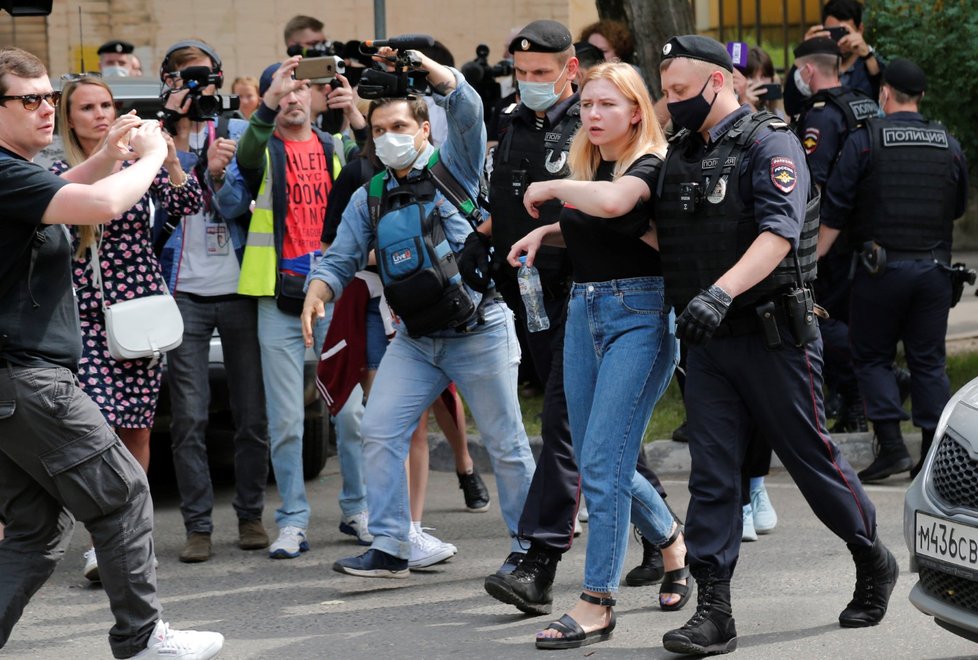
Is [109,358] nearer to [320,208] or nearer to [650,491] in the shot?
[320,208]

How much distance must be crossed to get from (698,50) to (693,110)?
0.66ft

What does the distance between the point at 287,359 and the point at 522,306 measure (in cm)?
132

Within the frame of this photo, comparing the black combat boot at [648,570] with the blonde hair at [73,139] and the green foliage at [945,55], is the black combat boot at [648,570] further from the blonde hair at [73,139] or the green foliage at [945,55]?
the green foliage at [945,55]

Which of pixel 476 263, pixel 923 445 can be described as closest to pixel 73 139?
pixel 476 263

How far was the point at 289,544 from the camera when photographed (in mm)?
6766

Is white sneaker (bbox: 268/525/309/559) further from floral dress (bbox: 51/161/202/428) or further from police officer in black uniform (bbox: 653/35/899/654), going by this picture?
police officer in black uniform (bbox: 653/35/899/654)

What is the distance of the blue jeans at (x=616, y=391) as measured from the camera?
17.0ft

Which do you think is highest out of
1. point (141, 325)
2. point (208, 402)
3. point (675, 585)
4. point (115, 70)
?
point (115, 70)

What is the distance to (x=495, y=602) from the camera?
5887mm

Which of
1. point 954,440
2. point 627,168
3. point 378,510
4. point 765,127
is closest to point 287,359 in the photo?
point 378,510

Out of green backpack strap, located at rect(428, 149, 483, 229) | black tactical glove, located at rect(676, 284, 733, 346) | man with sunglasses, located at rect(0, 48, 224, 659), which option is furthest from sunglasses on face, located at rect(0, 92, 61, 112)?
black tactical glove, located at rect(676, 284, 733, 346)

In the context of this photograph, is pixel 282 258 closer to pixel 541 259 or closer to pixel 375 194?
pixel 375 194

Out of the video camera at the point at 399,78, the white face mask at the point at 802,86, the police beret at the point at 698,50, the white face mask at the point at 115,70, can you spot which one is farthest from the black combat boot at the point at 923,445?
the white face mask at the point at 115,70

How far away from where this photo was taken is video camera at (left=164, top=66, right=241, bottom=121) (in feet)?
21.8
